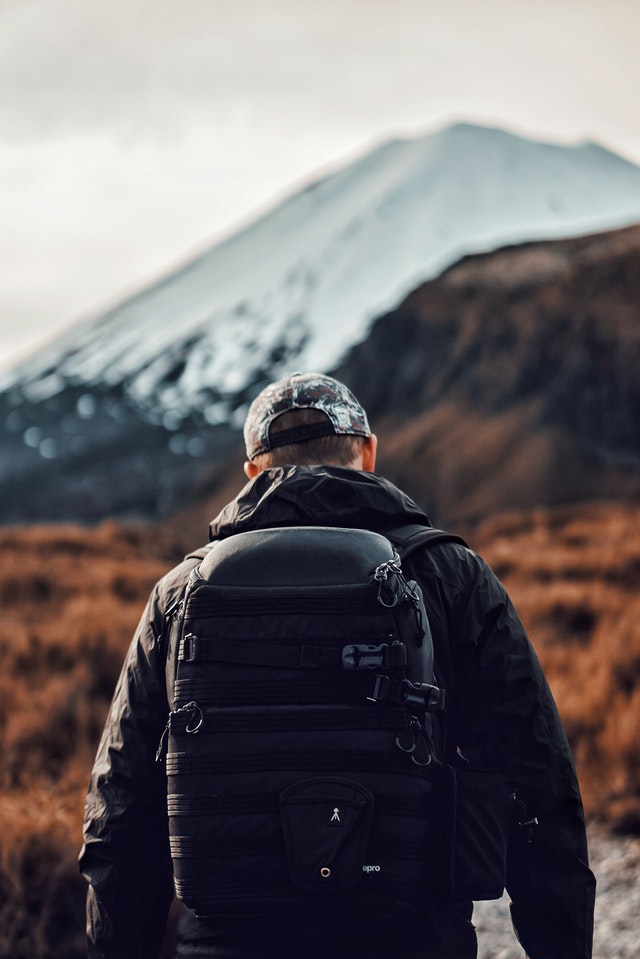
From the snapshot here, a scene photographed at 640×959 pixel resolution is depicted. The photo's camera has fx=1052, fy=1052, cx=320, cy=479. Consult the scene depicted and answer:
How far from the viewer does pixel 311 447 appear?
82.9 inches

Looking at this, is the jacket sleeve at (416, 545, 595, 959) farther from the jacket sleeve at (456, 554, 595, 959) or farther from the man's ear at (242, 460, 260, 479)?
the man's ear at (242, 460, 260, 479)

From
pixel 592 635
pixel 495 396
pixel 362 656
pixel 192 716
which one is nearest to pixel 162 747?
pixel 192 716

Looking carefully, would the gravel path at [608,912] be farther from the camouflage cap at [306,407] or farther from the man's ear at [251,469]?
the camouflage cap at [306,407]

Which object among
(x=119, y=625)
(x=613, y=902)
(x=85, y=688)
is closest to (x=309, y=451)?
(x=613, y=902)

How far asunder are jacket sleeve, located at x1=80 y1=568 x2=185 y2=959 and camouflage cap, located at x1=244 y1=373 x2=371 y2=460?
378 millimetres

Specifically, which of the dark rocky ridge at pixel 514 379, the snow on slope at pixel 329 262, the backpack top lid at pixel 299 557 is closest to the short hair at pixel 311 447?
Result: the backpack top lid at pixel 299 557

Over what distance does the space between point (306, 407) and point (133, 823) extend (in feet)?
2.84

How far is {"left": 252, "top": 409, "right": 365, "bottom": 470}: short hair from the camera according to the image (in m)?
2.10

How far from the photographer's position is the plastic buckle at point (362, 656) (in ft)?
5.73

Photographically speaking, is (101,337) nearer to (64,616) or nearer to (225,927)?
(64,616)

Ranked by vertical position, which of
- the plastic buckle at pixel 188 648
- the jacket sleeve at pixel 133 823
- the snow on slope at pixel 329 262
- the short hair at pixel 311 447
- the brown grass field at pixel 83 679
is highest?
the snow on slope at pixel 329 262

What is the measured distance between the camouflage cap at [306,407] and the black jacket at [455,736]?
0.14m

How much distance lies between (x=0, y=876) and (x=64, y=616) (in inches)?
226

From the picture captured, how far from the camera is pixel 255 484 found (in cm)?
201
